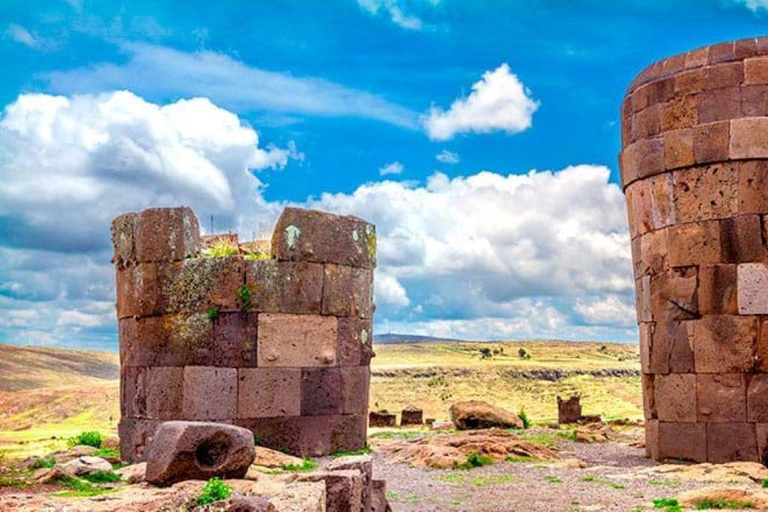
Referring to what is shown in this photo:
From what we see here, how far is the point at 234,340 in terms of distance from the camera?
Result: 1501 centimetres

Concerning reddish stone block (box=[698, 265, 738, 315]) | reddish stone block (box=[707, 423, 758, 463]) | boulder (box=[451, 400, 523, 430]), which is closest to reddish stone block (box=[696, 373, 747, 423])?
reddish stone block (box=[707, 423, 758, 463])

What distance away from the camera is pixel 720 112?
1505 centimetres

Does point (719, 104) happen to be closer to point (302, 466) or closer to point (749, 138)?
point (749, 138)

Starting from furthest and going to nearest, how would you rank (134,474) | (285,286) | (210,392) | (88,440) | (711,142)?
(88,440) < (285,286) < (711,142) < (210,392) < (134,474)

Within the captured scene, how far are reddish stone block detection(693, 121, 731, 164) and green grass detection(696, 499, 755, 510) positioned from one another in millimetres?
6232

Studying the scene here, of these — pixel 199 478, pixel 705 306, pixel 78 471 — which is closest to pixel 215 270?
pixel 78 471

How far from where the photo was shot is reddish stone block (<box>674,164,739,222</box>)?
14844 mm

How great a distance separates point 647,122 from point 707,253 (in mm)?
2596

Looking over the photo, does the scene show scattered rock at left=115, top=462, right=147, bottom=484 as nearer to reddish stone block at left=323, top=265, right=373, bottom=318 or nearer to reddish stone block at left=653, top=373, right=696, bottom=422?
reddish stone block at left=323, top=265, right=373, bottom=318

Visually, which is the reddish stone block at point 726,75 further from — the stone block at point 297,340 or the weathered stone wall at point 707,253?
the stone block at point 297,340

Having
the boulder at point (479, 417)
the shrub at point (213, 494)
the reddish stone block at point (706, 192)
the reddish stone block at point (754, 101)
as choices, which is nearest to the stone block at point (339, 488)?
the shrub at point (213, 494)

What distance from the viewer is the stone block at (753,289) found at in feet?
47.8

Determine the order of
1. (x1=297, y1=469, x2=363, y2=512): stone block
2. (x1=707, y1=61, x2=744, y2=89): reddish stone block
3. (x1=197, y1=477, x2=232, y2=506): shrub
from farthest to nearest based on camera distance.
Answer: (x1=707, y1=61, x2=744, y2=89): reddish stone block < (x1=297, y1=469, x2=363, y2=512): stone block < (x1=197, y1=477, x2=232, y2=506): shrub

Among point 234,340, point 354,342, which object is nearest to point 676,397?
point 354,342
